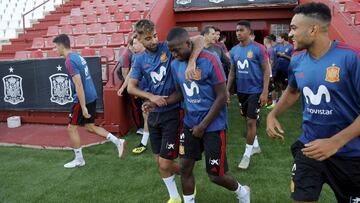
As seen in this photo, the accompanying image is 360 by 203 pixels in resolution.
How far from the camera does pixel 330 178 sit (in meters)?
2.53

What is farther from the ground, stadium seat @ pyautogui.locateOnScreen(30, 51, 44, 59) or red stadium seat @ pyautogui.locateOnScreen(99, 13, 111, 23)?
red stadium seat @ pyautogui.locateOnScreen(99, 13, 111, 23)

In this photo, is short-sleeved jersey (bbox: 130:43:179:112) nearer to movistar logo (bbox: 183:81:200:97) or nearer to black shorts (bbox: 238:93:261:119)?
movistar logo (bbox: 183:81:200:97)

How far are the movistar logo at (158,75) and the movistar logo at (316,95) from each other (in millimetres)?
1673

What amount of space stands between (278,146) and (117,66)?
3583 mm

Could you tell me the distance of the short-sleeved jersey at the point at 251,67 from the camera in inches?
212

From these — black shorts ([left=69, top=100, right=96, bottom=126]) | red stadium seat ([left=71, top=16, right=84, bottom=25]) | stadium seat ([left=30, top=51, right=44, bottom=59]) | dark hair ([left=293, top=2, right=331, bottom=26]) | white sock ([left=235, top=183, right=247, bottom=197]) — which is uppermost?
dark hair ([left=293, top=2, right=331, bottom=26])

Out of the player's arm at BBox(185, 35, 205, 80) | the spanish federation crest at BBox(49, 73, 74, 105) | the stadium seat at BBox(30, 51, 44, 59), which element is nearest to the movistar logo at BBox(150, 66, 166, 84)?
the player's arm at BBox(185, 35, 205, 80)

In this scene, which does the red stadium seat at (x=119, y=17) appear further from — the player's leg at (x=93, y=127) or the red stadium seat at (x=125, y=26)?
the player's leg at (x=93, y=127)

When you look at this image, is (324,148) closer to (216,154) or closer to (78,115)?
(216,154)

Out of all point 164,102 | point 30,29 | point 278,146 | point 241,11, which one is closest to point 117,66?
point 278,146

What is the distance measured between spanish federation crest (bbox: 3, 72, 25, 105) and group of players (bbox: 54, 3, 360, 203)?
12.2ft

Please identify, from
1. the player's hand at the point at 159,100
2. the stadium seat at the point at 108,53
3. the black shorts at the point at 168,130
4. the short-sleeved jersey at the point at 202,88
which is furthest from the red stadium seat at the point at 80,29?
the short-sleeved jersey at the point at 202,88

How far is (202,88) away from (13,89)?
6.71m

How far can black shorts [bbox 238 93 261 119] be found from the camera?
530cm
